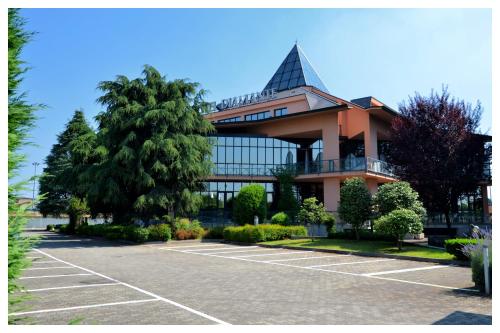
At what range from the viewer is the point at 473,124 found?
25.7 metres

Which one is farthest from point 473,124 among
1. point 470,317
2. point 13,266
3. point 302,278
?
point 13,266

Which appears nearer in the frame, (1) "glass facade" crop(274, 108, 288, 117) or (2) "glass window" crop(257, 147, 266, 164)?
(2) "glass window" crop(257, 147, 266, 164)

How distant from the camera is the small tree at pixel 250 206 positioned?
2956 cm

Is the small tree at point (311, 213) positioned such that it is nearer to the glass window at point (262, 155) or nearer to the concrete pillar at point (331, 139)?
the concrete pillar at point (331, 139)

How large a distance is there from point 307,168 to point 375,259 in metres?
18.5

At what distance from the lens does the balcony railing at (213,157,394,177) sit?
31655mm

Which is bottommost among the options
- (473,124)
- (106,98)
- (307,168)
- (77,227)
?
(77,227)

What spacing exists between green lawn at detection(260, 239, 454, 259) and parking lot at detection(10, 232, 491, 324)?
1.45 m

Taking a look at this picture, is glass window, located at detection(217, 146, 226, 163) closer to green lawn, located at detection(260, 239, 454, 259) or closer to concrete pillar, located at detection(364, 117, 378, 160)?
concrete pillar, located at detection(364, 117, 378, 160)

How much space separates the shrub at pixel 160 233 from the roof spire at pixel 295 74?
25.7 metres

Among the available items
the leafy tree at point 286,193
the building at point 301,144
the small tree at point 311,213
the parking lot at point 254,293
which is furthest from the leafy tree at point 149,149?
the parking lot at point 254,293

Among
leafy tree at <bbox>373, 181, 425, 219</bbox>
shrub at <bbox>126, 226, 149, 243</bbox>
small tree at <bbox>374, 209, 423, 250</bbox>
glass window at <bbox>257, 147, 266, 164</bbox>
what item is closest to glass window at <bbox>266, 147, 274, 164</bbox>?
glass window at <bbox>257, 147, 266, 164</bbox>

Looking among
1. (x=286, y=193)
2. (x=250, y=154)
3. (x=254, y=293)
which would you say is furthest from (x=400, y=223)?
(x=250, y=154)
